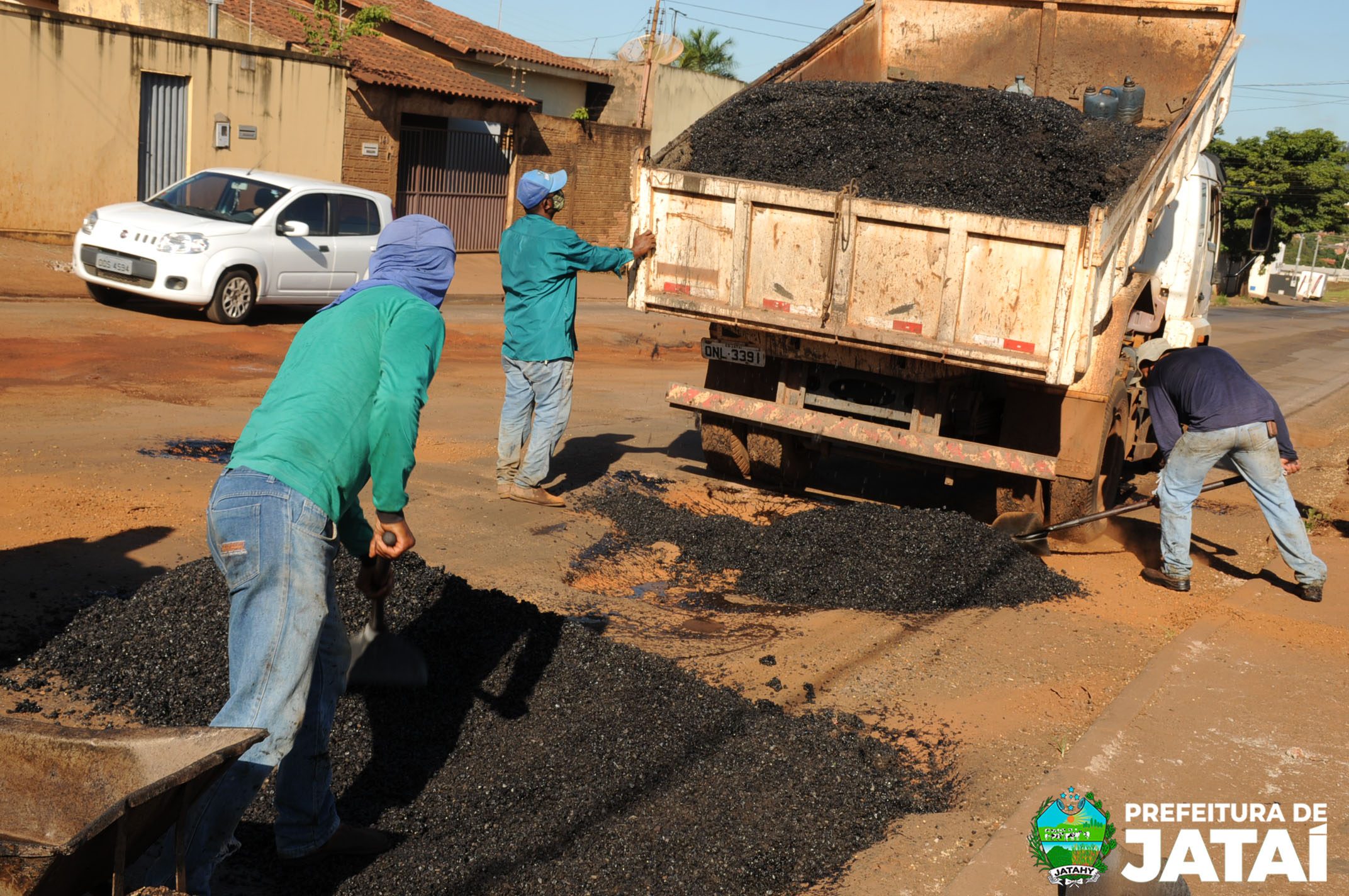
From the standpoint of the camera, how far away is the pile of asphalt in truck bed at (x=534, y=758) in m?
3.50

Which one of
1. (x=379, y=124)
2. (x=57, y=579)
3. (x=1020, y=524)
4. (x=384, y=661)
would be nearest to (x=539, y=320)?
(x=57, y=579)

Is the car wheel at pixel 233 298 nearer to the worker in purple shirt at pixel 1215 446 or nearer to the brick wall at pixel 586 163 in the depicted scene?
the worker in purple shirt at pixel 1215 446

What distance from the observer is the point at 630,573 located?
648 cm

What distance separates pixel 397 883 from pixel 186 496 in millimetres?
3917

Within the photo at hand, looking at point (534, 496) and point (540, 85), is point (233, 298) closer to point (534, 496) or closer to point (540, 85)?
point (534, 496)

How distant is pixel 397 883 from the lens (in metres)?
3.34

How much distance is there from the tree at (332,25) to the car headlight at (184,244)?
30.0 ft

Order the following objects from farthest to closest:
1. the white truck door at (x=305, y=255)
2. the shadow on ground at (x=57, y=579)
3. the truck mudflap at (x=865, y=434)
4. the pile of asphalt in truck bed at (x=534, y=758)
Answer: the white truck door at (x=305, y=255) < the truck mudflap at (x=865, y=434) < the shadow on ground at (x=57, y=579) < the pile of asphalt in truck bed at (x=534, y=758)

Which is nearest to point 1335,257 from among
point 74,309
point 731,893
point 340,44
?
point 340,44

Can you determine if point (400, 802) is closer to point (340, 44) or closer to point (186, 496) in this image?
point (186, 496)

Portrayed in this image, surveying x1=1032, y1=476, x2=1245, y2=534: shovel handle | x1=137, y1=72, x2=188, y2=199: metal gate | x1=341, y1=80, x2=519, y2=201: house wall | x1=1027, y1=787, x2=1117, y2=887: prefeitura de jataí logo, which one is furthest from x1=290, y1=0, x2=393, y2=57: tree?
x1=1027, y1=787, x2=1117, y2=887: prefeitura de jataí logo

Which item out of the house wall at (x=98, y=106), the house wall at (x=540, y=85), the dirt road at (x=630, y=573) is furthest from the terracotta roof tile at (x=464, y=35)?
the dirt road at (x=630, y=573)

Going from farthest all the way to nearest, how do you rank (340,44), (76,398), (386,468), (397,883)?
(340,44)
(76,398)
(397,883)
(386,468)

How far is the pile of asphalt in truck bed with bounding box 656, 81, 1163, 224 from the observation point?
261 inches
